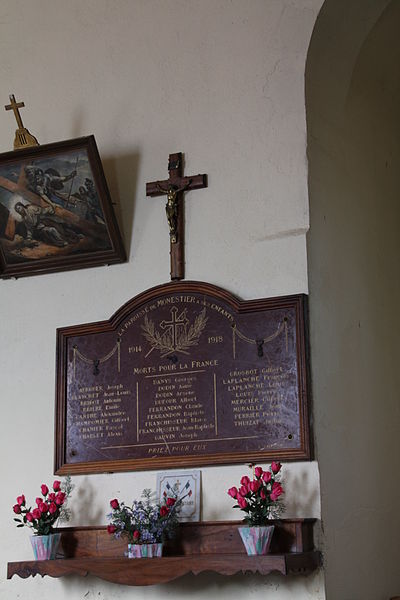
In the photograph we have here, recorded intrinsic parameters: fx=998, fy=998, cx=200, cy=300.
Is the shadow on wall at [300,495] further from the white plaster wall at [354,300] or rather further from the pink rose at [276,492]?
the pink rose at [276,492]

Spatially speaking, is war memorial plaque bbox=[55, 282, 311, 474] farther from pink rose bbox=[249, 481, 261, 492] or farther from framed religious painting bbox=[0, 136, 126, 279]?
framed religious painting bbox=[0, 136, 126, 279]

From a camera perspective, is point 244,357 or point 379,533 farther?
point 379,533

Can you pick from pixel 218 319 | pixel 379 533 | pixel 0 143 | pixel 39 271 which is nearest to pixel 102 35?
pixel 0 143

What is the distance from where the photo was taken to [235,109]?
5.02 meters

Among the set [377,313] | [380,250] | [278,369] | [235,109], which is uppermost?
[235,109]

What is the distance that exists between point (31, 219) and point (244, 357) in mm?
1445

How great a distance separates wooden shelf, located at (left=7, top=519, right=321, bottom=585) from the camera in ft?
13.7

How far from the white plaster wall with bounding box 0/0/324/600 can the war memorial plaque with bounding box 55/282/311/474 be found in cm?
9

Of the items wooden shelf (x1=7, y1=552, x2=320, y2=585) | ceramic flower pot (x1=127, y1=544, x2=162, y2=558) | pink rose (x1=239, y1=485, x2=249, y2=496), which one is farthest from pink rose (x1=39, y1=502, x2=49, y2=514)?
pink rose (x1=239, y1=485, x2=249, y2=496)

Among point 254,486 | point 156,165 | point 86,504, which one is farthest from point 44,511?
point 156,165

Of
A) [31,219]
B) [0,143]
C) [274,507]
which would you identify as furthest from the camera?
[0,143]

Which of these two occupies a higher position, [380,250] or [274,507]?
[380,250]

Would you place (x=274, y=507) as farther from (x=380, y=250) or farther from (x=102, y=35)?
(x=102, y=35)

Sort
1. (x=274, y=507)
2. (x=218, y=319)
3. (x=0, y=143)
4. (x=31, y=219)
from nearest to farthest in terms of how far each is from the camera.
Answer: (x=274, y=507)
(x=218, y=319)
(x=31, y=219)
(x=0, y=143)
